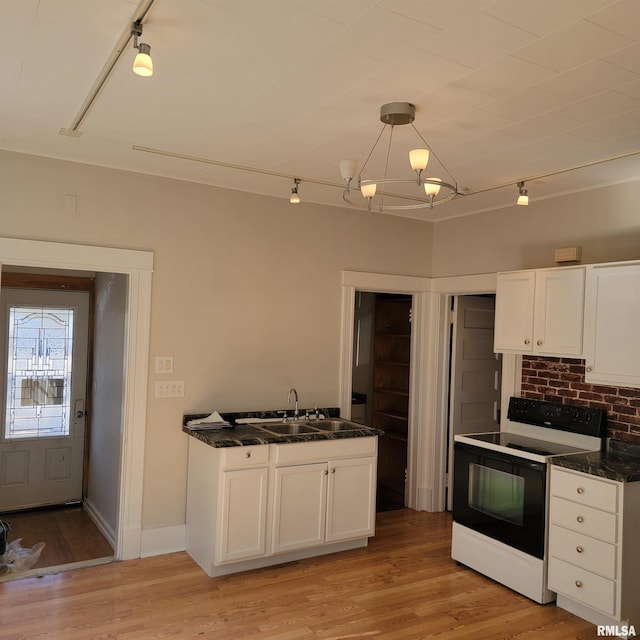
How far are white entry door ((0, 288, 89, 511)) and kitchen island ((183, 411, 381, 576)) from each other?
177cm

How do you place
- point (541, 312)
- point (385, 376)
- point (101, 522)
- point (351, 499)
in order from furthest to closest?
point (385, 376) < point (101, 522) < point (351, 499) < point (541, 312)

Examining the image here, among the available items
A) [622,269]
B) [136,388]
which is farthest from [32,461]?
[622,269]

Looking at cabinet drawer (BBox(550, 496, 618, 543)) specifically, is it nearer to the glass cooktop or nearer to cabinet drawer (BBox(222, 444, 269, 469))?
the glass cooktop

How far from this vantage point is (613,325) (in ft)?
11.6

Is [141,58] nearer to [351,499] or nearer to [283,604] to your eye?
[283,604]

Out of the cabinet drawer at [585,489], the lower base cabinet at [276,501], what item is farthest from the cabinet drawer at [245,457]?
the cabinet drawer at [585,489]

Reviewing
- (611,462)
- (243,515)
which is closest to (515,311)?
(611,462)

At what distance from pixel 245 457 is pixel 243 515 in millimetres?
371

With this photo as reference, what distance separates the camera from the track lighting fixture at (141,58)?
6.35 feet

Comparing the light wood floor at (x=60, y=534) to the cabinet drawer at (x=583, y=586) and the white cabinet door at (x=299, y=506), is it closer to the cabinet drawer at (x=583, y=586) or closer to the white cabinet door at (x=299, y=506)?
the white cabinet door at (x=299, y=506)

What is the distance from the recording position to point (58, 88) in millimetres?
2666

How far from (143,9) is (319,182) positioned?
2257 millimetres

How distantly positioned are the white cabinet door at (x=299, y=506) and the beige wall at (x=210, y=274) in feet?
2.37

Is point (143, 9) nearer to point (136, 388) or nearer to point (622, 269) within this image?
point (136, 388)
